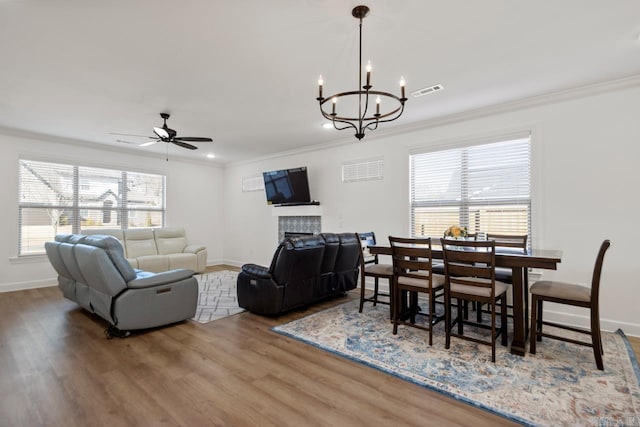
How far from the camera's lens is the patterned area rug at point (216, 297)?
3.94m

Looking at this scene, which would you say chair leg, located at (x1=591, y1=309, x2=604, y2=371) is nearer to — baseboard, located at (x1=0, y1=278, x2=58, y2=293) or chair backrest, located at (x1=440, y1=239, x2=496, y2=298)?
chair backrest, located at (x1=440, y1=239, x2=496, y2=298)

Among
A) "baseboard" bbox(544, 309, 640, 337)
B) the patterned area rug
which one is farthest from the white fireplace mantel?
"baseboard" bbox(544, 309, 640, 337)

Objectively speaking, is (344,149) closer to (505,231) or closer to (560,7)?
(505,231)

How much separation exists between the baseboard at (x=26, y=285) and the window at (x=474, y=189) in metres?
6.62

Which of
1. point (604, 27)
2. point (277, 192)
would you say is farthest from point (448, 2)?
point (277, 192)

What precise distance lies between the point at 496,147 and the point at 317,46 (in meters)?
2.92

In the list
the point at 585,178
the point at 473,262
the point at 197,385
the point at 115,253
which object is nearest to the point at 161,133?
the point at 115,253

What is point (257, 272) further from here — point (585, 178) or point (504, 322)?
point (585, 178)

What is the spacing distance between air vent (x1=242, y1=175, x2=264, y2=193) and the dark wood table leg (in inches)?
224

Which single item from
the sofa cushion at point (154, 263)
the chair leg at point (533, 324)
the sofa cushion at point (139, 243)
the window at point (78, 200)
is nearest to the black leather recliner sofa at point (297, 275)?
the chair leg at point (533, 324)

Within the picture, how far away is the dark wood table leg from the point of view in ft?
8.99

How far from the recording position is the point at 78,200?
601 cm

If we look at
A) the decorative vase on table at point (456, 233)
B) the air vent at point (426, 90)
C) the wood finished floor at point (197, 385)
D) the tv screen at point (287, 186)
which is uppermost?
the air vent at point (426, 90)

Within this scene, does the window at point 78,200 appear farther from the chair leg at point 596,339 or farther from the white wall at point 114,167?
the chair leg at point 596,339
